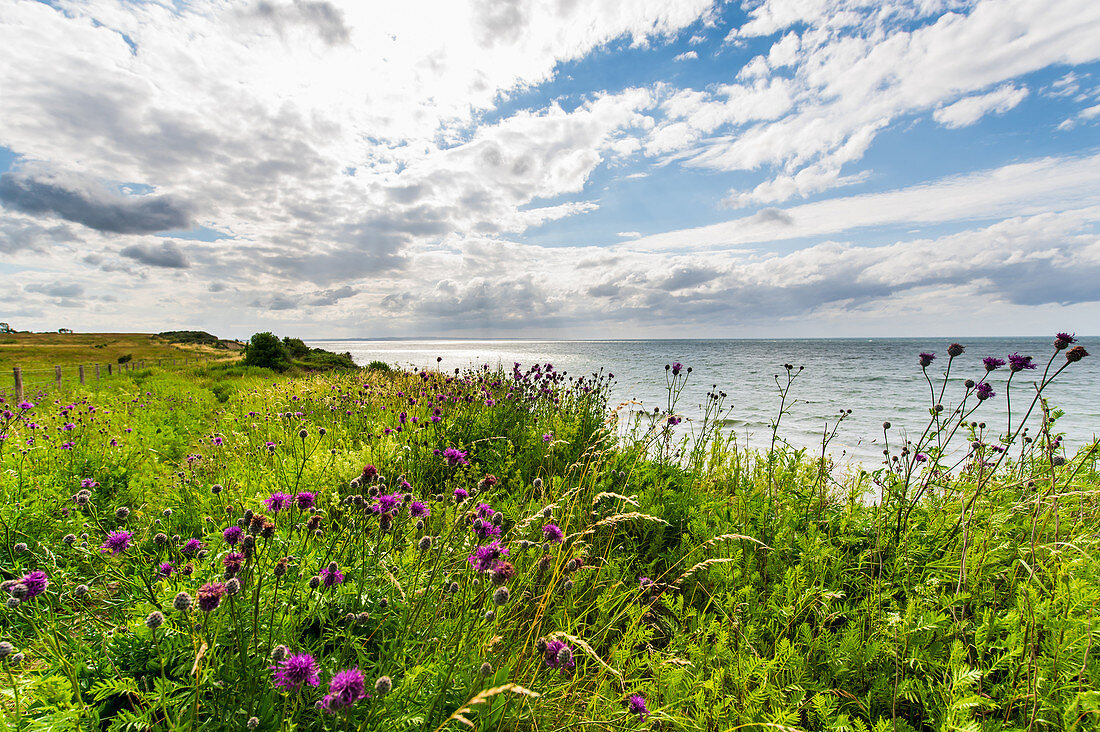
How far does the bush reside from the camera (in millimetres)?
30625

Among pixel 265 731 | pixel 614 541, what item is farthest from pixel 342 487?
pixel 265 731

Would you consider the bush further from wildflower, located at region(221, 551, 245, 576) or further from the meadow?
wildflower, located at region(221, 551, 245, 576)

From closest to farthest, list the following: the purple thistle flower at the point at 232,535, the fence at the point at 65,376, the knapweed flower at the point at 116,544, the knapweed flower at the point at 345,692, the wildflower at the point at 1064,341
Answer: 1. the knapweed flower at the point at 345,692
2. the purple thistle flower at the point at 232,535
3. the knapweed flower at the point at 116,544
4. the wildflower at the point at 1064,341
5. the fence at the point at 65,376

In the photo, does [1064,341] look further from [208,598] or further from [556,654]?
[208,598]

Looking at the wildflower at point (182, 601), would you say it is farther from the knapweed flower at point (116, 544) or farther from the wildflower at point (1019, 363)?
the wildflower at point (1019, 363)

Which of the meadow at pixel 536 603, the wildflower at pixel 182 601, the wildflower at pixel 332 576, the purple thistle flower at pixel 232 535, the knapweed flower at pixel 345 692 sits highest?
the purple thistle flower at pixel 232 535

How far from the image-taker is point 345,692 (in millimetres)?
1239

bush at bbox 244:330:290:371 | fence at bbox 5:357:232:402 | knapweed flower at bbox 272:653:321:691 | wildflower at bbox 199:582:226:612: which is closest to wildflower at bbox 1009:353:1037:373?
knapweed flower at bbox 272:653:321:691

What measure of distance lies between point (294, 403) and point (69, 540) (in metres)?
6.54

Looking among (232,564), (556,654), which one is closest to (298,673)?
(232,564)

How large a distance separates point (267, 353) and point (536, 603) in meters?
35.0

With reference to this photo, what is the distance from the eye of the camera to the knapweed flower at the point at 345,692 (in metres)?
1.22

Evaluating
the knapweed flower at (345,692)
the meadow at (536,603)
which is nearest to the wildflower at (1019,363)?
the meadow at (536,603)

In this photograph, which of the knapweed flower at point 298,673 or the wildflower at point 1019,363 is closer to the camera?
the knapweed flower at point 298,673
